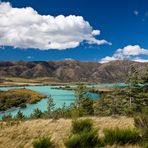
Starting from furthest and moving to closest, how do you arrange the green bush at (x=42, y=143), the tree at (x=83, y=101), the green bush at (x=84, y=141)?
the tree at (x=83, y=101) → the green bush at (x=42, y=143) → the green bush at (x=84, y=141)

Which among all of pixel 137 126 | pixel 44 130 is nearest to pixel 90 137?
pixel 137 126

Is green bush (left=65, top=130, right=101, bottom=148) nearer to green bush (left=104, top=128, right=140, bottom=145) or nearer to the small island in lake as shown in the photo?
green bush (left=104, top=128, right=140, bottom=145)

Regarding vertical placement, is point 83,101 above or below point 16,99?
above

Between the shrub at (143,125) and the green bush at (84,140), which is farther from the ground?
the shrub at (143,125)

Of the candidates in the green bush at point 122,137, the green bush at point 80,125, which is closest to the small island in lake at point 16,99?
the green bush at point 80,125

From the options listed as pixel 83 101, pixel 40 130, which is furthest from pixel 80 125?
pixel 83 101

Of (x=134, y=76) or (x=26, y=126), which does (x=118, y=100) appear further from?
(x=26, y=126)

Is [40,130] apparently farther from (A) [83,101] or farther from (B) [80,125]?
(A) [83,101]

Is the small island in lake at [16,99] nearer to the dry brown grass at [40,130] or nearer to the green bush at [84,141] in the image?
the dry brown grass at [40,130]

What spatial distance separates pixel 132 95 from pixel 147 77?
1098 centimetres

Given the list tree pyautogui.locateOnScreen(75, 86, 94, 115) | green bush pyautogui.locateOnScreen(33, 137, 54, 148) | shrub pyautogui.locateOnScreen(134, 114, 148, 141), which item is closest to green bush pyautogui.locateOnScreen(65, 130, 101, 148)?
green bush pyautogui.locateOnScreen(33, 137, 54, 148)

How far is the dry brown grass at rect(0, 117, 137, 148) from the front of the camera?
36.5ft

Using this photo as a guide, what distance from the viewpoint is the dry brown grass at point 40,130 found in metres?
11.1

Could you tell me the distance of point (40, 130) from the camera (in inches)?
499
